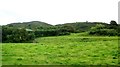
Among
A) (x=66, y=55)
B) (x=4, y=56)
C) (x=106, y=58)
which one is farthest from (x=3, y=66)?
(x=106, y=58)

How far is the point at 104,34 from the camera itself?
51594mm

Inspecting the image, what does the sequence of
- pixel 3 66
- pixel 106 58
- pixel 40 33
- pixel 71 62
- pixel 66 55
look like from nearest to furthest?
pixel 3 66
pixel 71 62
pixel 106 58
pixel 66 55
pixel 40 33

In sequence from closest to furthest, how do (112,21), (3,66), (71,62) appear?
(3,66) → (71,62) → (112,21)

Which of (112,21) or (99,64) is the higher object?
(112,21)

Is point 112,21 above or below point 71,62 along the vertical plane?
above

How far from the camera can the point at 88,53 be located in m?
26.3

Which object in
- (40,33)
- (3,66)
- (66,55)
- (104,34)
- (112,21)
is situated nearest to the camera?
(3,66)

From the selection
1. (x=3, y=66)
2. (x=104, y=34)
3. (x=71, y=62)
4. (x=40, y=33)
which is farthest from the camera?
(x=40, y=33)

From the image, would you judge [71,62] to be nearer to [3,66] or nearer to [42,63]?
[42,63]

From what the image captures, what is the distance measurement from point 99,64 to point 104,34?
3115 centimetres

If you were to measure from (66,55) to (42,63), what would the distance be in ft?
14.0

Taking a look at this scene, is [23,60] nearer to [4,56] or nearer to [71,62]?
[4,56]

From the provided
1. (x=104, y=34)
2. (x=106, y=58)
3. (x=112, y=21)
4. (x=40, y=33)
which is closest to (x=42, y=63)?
(x=106, y=58)

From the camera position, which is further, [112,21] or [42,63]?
[112,21]
